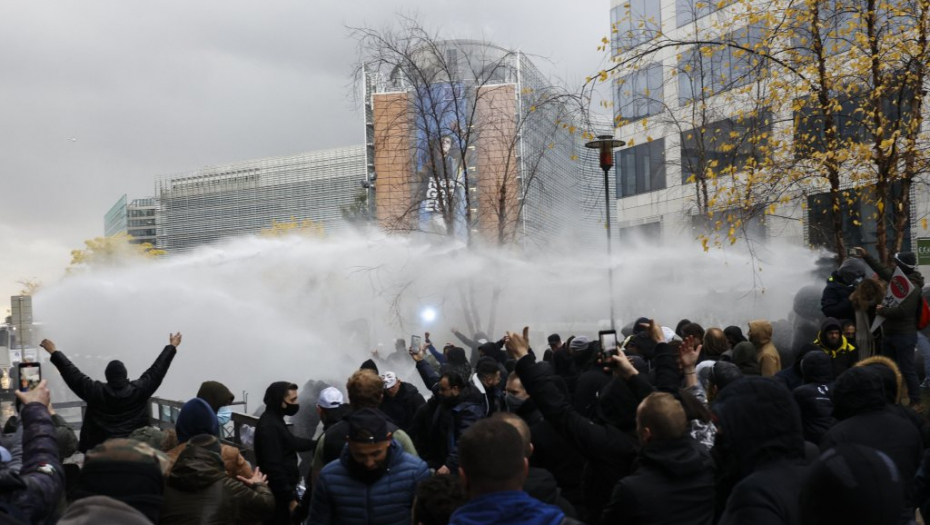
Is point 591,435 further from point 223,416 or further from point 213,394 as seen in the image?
point 223,416

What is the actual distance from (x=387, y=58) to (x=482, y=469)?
15579mm

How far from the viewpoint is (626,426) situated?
4.78 meters

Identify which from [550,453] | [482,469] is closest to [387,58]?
[550,453]

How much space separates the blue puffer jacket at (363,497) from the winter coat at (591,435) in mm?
689

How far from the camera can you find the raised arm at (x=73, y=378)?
751 centimetres

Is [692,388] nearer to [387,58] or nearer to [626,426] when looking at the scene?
[626,426]

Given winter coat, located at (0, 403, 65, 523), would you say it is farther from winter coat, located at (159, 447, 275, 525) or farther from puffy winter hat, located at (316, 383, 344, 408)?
puffy winter hat, located at (316, 383, 344, 408)

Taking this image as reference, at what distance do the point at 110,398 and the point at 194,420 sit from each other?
247 cm

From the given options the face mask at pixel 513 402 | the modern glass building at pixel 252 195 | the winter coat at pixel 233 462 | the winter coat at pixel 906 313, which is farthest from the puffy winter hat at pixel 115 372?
the modern glass building at pixel 252 195

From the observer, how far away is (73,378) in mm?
7566

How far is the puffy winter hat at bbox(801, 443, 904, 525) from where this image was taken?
2.28 metres

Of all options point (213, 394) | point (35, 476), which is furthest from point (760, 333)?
point (35, 476)

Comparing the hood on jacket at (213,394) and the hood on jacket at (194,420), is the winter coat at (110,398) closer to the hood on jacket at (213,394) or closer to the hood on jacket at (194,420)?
the hood on jacket at (213,394)

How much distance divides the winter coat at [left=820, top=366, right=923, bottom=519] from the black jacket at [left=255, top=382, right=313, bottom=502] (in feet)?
11.5
